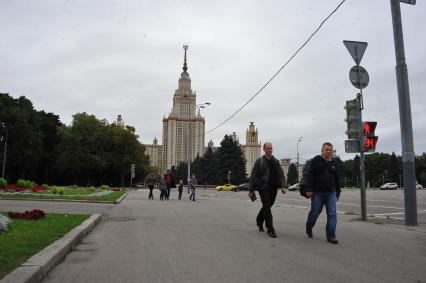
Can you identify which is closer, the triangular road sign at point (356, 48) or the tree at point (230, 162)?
the triangular road sign at point (356, 48)

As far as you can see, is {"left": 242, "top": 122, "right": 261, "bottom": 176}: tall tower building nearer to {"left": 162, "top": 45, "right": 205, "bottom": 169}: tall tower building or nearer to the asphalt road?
{"left": 162, "top": 45, "right": 205, "bottom": 169}: tall tower building

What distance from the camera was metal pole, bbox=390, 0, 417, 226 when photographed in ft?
36.6

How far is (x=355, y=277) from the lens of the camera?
16.9ft

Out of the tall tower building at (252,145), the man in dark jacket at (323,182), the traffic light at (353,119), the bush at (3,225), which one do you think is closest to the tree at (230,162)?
the tall tower building at (252,145)

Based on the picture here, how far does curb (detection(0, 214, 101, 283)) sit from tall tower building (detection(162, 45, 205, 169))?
9507cm

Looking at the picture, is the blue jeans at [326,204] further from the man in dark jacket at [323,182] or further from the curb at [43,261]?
the curb at [43,261]

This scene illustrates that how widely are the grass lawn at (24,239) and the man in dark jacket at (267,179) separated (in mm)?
3911

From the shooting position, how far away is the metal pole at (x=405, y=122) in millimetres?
11156

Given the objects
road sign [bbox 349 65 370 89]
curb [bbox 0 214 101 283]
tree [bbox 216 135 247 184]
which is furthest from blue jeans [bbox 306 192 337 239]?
tree [bbox 216 135 247 184]

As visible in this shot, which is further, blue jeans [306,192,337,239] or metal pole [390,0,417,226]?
metal pole [390,0,417,226]

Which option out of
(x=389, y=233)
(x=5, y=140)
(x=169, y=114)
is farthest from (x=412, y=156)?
(x=169, y=114)

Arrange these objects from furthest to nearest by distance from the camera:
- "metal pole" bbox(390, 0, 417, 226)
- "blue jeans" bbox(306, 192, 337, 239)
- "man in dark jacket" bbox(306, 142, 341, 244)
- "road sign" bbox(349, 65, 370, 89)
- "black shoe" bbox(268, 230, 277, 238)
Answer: "road sign" bbox(349, 65, 370, 89) → "metal pole" bbox(390, 0, 417, 226) → "black shoe" bbox(268, 230, 277, 238) → "man in dark jacket" bbox(306, 142, 341, 244) → "blue jeans" bbox(306, 192, 337, 239)

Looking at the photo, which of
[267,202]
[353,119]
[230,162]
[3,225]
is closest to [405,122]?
[353,119]

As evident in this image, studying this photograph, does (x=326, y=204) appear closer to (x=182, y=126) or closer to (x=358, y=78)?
(x=358, y=78)
